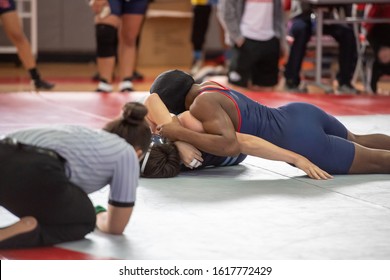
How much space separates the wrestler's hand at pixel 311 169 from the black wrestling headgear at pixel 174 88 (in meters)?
0.63

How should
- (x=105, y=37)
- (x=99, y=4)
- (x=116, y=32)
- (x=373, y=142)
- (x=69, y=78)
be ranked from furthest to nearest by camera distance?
(x=69, y=78), (x=116, y=32), (x=105, y=37), (x=99, y=4), (x=373, y=142)

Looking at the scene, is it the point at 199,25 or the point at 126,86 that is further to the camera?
the point at 199,25

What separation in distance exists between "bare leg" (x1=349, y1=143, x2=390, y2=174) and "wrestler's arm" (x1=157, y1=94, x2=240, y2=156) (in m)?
0.61

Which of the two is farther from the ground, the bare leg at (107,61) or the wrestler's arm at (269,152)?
the wrestler's arm at (269,152)

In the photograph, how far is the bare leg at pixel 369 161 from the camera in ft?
13.3

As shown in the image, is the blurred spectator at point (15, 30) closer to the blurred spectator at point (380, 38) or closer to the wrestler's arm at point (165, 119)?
the blurred spectator at point (380, 38)

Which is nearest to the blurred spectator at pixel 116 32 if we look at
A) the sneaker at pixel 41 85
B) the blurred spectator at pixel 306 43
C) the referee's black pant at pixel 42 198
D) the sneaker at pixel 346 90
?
the sneaker at pixel 41 85

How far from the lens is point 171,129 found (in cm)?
389

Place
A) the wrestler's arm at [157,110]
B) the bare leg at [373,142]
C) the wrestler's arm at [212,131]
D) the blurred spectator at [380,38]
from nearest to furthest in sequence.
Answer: the wrestler's arm at [212,131] < the wrestler's arm at [157,110] < the bare leg at [373,142] < the blurred spectator at [380,38]

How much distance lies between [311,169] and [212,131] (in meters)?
0.49

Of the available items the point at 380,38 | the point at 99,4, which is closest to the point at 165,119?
the point at 99,4

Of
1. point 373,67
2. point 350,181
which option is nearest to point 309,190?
point 350,181

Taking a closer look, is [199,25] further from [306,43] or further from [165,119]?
[165,119]

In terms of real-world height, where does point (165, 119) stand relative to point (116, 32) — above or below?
above
